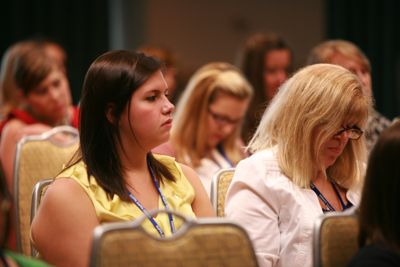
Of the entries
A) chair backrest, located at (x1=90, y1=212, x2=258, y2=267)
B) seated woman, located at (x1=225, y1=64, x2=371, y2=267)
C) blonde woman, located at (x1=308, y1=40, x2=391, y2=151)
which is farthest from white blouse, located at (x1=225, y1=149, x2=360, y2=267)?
blonde woman, located at (x1=308, y1=40, x2=391, y2=151)

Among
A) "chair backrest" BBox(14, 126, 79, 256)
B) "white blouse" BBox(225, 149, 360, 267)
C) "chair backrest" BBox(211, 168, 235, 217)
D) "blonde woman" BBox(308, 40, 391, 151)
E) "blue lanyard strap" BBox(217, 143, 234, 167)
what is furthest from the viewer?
"blue lanyard strap" BBox(217, 143, 234, 167)

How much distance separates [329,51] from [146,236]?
2.33m

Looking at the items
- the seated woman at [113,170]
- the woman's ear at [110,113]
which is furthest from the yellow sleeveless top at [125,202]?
the woman's ear at [110,113]

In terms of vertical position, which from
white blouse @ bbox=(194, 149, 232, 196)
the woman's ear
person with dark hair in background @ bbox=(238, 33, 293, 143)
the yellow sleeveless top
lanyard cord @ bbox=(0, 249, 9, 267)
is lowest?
white blouse @ bbox=(194, 149, 232, 196)

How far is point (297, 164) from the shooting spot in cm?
287

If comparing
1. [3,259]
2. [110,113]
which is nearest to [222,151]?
[110,113]

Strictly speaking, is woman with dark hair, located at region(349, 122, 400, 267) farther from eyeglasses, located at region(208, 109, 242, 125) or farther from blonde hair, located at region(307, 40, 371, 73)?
eyeglasses, located at region(208, 109, 242, 125)

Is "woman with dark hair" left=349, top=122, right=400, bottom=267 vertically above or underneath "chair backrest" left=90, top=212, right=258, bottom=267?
above

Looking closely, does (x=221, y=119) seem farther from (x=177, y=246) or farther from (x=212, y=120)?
(x=177, y=246)

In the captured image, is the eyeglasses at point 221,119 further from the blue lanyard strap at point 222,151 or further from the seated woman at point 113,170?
the seated woman at point 113,170

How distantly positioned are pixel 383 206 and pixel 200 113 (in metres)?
2.42

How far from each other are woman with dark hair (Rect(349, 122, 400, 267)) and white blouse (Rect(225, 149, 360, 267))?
26.7 inches

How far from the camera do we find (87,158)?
8.65ft

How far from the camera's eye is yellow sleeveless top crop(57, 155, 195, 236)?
255 cm
